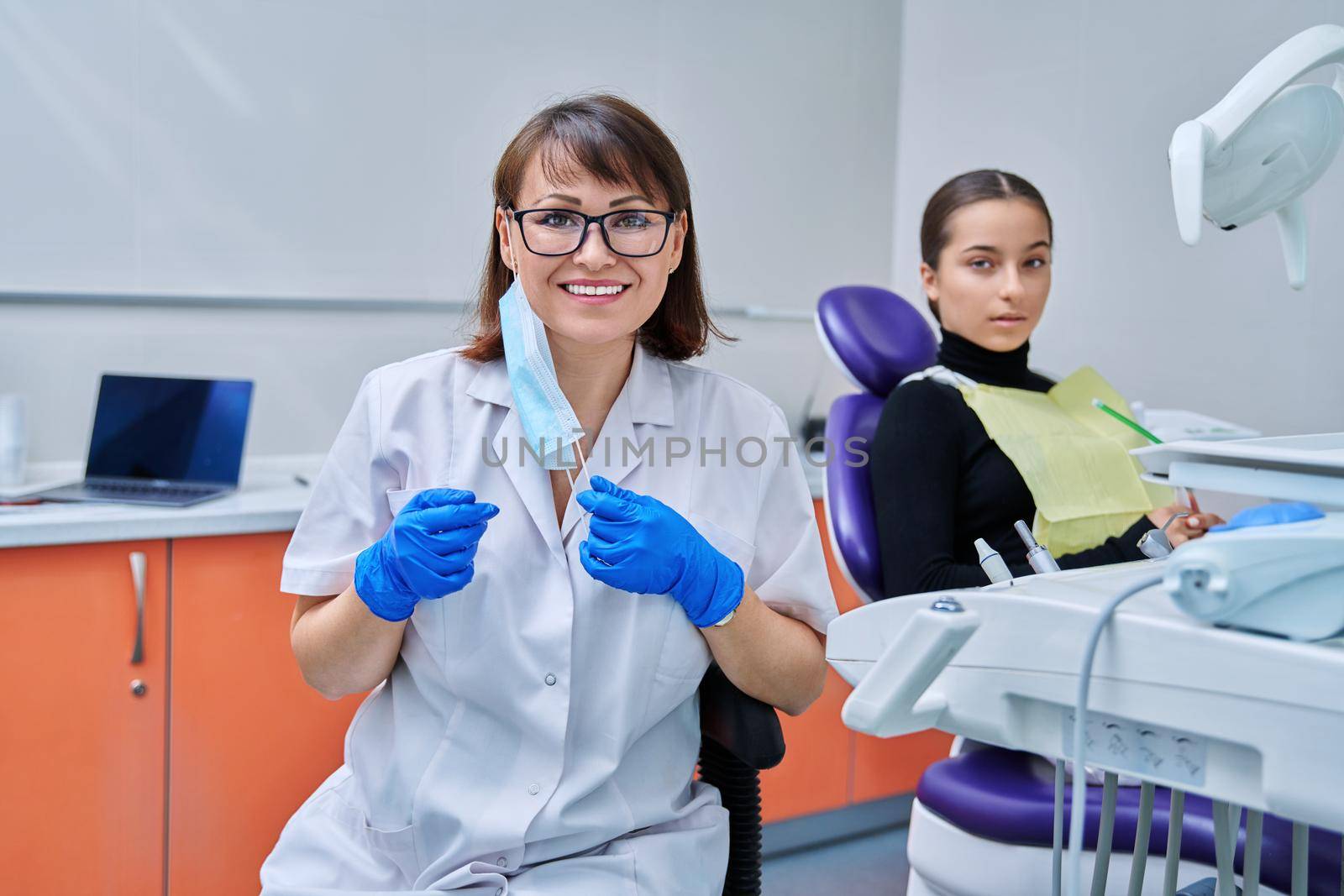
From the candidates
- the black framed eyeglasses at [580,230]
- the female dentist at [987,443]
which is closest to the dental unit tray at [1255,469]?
the black framed eyeglasses at [580,230]

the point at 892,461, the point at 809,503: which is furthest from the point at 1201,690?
the point at 892,461

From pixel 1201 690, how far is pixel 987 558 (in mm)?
273

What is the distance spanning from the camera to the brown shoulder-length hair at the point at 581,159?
1153 mm

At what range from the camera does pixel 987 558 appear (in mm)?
954

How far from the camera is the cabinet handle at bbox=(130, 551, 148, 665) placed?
1.70 m

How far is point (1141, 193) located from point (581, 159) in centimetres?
172

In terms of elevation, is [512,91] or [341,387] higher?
[512,91]

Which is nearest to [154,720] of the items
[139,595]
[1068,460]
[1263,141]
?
[139,595]

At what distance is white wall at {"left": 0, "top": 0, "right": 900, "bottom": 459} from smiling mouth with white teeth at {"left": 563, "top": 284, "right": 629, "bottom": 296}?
120 centimetres

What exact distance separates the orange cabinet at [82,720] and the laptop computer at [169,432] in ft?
0.85

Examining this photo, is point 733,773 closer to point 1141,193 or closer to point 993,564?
point 993,564

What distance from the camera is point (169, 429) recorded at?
195cm

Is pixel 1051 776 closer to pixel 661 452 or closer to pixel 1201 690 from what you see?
pixel 661 452

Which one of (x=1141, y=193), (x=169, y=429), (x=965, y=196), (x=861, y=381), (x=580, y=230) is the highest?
(x=1141, y=193)
